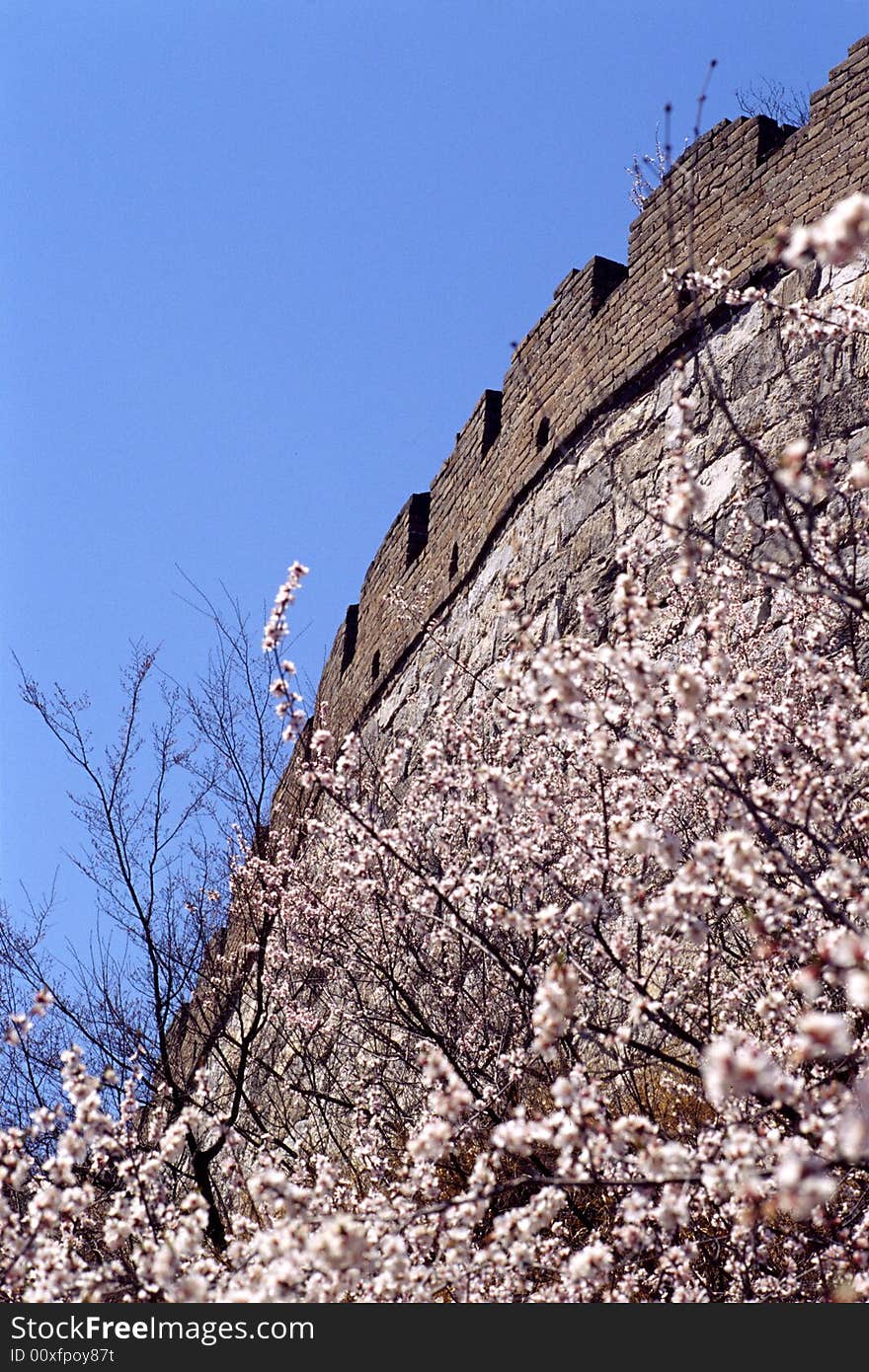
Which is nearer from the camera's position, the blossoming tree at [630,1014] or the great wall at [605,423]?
the blossoming tree at [630,1014]

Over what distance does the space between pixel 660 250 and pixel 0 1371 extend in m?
6.46

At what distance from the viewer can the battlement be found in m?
6.16

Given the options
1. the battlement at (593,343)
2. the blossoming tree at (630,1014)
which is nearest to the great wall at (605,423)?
the battlement at (593,343)

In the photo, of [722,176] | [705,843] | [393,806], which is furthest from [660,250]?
[705,843]

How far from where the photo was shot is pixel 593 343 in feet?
25.1

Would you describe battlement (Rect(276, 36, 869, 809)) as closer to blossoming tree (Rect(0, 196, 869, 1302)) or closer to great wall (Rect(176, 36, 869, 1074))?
great wall (Rect(176, 36, 869, 1074))

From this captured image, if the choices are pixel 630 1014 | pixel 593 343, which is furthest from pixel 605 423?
pixel 630 1014

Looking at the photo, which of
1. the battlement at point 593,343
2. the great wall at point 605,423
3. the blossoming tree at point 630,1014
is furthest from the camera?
the battlement at point 593,343

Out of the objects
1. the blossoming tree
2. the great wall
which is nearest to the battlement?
the great wall

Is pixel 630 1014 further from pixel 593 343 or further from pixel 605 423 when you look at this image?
pixel 593 343

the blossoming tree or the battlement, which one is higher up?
the battlement

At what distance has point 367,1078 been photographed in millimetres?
5754

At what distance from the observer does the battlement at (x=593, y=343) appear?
6160 millimetres

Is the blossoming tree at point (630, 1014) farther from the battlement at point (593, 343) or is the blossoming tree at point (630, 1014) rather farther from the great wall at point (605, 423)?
the battlement at point (593, 343)
